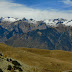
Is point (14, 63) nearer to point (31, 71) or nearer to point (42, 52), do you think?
point (31, 71)

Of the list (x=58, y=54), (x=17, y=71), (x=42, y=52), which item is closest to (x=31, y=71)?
(x=17, y=71)

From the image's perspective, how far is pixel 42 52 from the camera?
86.8 meters

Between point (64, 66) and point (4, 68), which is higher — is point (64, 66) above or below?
below

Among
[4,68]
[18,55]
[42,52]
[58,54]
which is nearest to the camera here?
[4,68]

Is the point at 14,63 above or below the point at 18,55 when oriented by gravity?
above

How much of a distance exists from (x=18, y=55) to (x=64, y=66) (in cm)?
1725

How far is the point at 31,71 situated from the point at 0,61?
19.2 feet

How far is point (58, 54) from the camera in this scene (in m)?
80.2

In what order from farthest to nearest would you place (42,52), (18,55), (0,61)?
(42,52) → (18,55) → (0,61)

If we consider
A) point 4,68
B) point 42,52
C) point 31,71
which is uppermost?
point 4,68

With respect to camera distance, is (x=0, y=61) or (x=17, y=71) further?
(x=0, y=61)

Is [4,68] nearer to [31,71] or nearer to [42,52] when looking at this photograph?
[31,71]

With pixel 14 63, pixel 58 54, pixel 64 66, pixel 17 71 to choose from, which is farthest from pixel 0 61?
pixel 58 54

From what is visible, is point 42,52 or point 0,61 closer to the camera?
point 0,61
